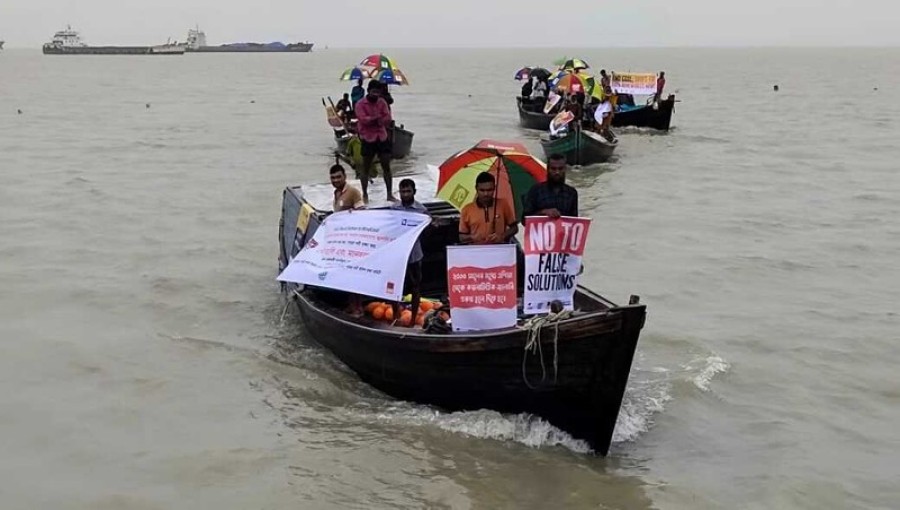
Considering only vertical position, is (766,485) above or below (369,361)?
below

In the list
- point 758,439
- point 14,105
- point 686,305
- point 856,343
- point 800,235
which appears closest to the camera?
point 758,439

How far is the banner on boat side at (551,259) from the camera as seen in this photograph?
7.47 metres

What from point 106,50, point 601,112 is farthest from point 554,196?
point 106,50

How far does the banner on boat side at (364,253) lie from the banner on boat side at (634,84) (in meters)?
24.4

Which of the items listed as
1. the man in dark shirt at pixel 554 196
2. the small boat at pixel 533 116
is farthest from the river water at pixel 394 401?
the small boat at pixel 533 116

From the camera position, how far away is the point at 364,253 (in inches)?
344

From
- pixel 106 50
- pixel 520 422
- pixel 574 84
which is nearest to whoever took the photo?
pixel 520 422

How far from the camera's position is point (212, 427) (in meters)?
8.55

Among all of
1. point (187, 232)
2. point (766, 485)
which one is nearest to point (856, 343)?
point (766, 485)

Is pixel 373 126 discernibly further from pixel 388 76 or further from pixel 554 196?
pixel 388 76

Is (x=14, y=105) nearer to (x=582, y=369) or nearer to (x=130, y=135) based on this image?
(x=130, y=135)

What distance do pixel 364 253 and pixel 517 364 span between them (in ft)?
6.74

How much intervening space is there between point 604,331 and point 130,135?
89.4ft

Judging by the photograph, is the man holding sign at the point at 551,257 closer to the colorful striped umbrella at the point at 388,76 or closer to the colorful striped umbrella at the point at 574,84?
the colorful striped umbrella at the point at 388,76
